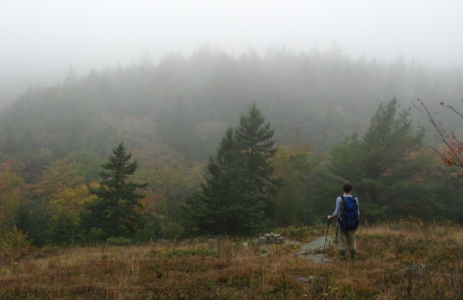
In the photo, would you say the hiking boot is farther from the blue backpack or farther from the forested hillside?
the forested hillside

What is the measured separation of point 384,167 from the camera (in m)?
22.1

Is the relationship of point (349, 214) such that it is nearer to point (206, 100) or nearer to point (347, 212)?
point (347, 212)

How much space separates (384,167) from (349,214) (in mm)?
17258

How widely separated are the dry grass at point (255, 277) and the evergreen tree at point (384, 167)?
1335cm

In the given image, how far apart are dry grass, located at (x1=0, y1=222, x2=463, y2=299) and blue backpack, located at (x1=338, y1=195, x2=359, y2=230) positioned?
2.61 ft

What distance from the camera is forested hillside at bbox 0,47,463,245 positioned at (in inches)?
912

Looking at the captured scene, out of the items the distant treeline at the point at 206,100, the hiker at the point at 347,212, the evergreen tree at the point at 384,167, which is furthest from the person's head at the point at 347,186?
the distant treeline at the point at 206,100

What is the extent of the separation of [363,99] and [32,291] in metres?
89.6

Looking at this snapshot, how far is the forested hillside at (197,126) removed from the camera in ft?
76.0

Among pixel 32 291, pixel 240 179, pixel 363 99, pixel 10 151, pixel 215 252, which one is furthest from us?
pixel 363 99

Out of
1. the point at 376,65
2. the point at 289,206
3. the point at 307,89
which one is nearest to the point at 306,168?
the point at 289,206

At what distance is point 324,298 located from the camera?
4395 mm

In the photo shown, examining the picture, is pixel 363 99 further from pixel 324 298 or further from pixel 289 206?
pixel 324 298

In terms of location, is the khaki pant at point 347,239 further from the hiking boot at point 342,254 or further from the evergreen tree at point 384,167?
the evergreen tree at point 384,167
